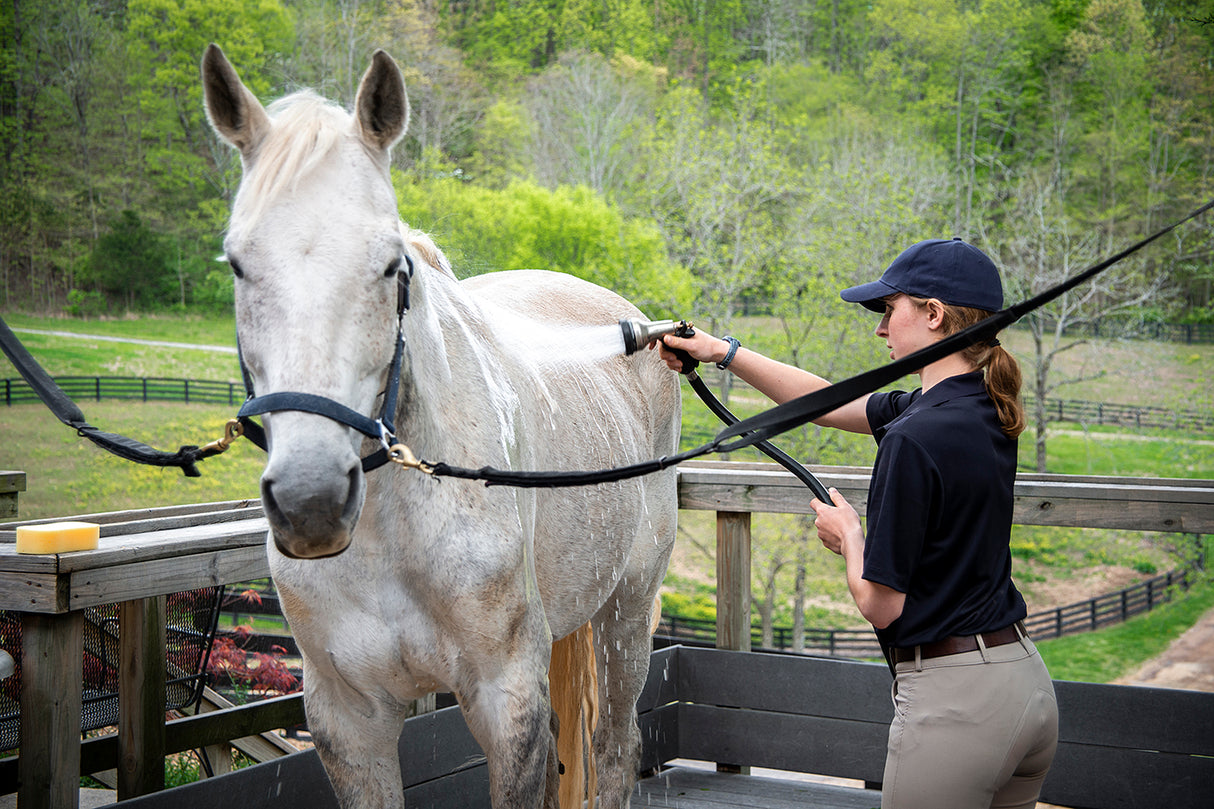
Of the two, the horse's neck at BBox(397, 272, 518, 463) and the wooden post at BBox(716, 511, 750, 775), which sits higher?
the horse's neck at BBox(397, 272, 518, 463)

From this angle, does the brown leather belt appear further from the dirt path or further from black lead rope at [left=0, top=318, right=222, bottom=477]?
the dirt path

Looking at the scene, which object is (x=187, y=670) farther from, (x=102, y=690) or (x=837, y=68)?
(x=837, y=68)

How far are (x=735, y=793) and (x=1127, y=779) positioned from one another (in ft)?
4.56

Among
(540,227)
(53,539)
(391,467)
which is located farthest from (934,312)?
(540,227)

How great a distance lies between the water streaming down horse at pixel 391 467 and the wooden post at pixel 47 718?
573mm

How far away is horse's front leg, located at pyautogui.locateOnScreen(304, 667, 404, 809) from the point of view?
200 cm

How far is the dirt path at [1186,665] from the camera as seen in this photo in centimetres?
1532

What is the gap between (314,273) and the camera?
1.43 meters

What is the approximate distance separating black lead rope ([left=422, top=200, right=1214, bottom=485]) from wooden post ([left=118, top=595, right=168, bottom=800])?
125cm

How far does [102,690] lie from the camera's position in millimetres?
3576

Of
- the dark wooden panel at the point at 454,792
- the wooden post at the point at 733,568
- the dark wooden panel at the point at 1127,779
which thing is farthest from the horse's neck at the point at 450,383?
the dark wooden panel at the point at 1127,779

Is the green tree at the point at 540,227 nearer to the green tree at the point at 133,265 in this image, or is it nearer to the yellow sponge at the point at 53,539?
the green tree at the point at 133,265

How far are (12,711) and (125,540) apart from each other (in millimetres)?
1712

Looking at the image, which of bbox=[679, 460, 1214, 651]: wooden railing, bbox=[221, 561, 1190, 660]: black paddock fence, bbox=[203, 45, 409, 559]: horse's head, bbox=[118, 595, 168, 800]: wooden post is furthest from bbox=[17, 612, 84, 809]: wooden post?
bbox=[221, 561, 1190, 660]: black paddock fence
